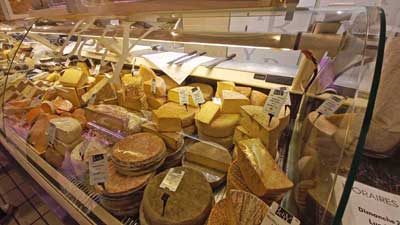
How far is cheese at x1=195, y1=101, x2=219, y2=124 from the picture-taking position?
0.97 meters

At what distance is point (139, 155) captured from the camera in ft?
2.74

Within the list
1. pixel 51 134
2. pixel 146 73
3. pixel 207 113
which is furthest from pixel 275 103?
pixel 51 134

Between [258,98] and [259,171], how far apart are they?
1.66 feet

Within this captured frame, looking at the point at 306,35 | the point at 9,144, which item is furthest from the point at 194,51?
the point at 9,144

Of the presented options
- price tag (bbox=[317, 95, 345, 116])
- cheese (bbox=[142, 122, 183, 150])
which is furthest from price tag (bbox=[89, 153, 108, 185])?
price tag (bbox=[317, 95, 345, 116])

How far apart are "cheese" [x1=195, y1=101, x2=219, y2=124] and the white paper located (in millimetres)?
327

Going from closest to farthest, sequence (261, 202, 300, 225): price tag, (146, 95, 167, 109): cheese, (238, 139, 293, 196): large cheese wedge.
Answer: (261, 202, 300, 225): price tag → (238, 139, 293, 196): large cheese wedge → (146, 95, 167, 109): cheese

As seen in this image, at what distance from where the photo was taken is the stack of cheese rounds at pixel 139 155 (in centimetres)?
81

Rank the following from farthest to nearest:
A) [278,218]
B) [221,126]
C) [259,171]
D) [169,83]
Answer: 1. [169,83]
2. [221,126]
3. [259,171]
4. [278,218]

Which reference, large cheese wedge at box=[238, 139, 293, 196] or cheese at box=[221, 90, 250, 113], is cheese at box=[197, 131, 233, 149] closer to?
cheese at box=[221, 90, 250, 113]

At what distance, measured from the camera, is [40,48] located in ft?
6.55

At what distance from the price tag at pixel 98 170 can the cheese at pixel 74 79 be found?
2.74 ft

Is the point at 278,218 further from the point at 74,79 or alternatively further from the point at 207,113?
the point at 74,79

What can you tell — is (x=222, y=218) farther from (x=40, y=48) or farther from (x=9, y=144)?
(x=40, y=48)
